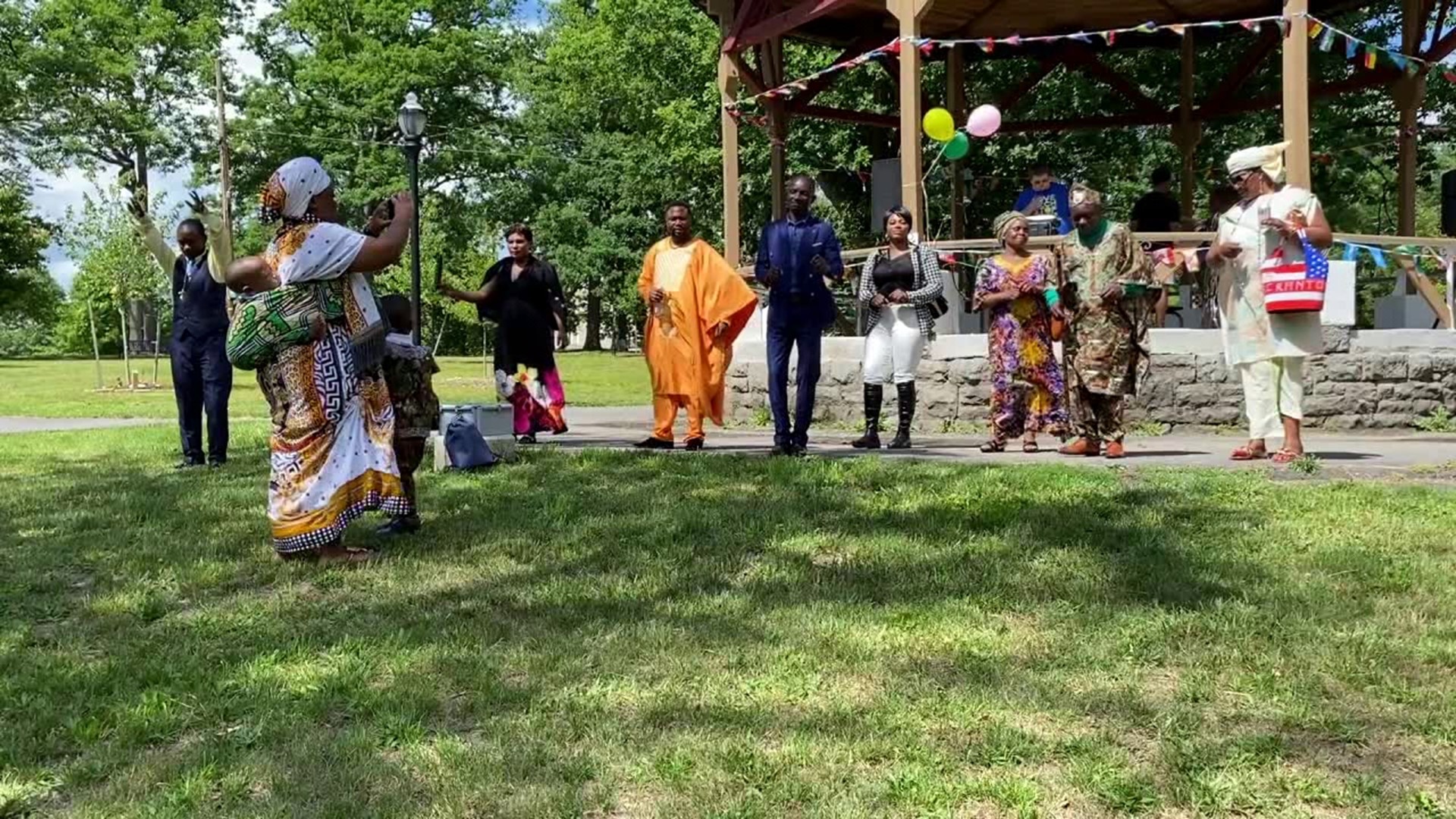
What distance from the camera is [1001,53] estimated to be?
55.9 feet

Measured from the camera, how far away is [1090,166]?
27438 mm

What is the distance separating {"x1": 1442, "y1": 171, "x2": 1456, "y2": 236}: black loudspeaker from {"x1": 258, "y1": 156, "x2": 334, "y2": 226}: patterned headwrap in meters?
14.5

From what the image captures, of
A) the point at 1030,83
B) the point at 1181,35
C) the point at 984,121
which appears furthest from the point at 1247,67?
the point at 984,121

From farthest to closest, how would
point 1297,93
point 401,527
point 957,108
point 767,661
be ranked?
point 957,108, point 1297,93, point 401,527, point 767,661

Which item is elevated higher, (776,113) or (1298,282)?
(776,113)

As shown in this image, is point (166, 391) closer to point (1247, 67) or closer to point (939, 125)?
point (939, 125)

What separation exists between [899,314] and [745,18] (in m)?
6.20

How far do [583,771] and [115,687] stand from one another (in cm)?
162

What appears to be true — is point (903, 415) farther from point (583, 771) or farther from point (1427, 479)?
point (583, 771)

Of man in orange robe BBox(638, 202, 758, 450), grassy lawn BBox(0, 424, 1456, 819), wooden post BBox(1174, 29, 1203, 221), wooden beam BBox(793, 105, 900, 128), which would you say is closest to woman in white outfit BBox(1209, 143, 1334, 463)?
grassy lawn BBox(0, 424, 1456, 819)

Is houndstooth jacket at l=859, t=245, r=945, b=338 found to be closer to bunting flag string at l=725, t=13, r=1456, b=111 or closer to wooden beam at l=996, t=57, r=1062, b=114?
bunting flag string at l=725, t=13, r=1456, b=111

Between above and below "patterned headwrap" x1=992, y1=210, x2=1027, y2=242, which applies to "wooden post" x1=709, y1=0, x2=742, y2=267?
above

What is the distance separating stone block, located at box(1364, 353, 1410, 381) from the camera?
10336 mm

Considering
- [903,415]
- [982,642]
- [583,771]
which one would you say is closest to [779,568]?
[982,642]
